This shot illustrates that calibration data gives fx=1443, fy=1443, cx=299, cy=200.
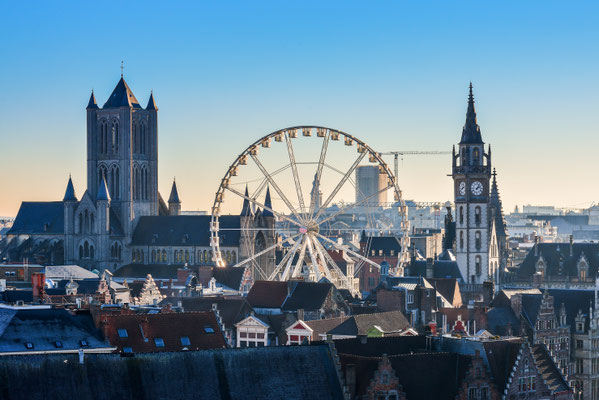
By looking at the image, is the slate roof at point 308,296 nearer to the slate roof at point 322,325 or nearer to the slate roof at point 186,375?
the slate roof at point 322,325

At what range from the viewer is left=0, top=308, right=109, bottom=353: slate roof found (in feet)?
283

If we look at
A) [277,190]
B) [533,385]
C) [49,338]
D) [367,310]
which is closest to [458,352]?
[533,385]

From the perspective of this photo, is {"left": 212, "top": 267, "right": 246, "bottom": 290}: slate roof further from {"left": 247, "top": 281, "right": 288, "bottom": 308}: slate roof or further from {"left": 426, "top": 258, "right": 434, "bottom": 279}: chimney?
{"left": 247, "top": 281, "right": 288, "bottom": 308}: slate roof

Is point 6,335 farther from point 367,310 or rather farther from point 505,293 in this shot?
point 505,293

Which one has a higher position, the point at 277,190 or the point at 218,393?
the point at 277,190

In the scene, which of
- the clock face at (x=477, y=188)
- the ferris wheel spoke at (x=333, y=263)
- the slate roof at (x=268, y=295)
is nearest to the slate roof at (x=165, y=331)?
the slate roof at (x=268, y=295)

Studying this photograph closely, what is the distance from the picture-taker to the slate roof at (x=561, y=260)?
183375 millimetres

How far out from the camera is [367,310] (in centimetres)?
13225

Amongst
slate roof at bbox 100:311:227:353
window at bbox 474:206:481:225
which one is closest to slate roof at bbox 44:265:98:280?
window at bbox 474:206:481:225

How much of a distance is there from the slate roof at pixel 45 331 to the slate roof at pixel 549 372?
28.5 metres

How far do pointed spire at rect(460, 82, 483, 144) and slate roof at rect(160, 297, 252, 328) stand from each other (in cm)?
5651

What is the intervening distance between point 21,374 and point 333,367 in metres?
18.0

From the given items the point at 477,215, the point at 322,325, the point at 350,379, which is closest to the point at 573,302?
the point at 322,325

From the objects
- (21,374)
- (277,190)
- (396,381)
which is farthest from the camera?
(277,190)
